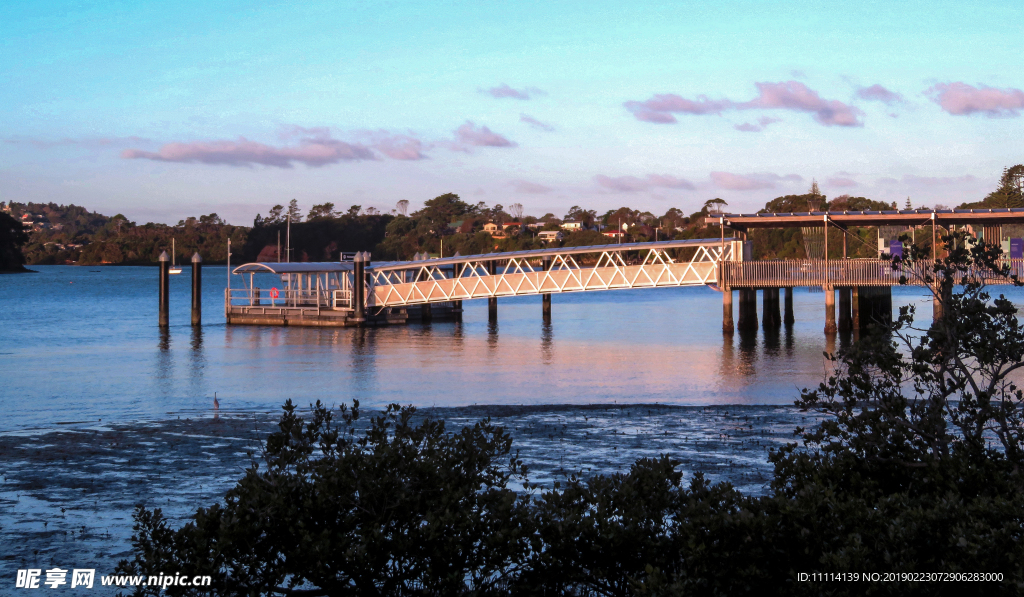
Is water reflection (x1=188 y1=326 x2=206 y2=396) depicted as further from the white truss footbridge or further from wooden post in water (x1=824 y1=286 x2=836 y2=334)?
wooden post in water (x1=824 y1=286 x2=836 y2=334)

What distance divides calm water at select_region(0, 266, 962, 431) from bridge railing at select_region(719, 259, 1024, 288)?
2.40 meters

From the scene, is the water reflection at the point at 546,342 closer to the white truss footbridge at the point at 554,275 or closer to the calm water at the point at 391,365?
the calm water at the point at 391,365

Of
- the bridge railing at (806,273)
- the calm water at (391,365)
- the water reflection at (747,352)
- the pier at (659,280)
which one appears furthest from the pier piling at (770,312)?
the bridge railing at (806,273)

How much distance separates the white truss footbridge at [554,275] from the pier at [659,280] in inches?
2.3

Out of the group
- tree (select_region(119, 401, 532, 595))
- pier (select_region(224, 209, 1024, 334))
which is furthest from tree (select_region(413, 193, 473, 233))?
tree (select_region(119, 401, 532, 595))

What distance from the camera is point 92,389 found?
2467 centimetres

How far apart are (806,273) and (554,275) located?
1169cm

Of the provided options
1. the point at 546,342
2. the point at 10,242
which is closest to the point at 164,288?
the point at 546,342

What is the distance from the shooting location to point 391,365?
29984 mm

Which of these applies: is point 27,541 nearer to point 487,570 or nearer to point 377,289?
point 487,570

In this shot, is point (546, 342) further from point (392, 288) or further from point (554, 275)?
point (392, 288)

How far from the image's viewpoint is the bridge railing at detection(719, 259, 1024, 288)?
36438 millimetres

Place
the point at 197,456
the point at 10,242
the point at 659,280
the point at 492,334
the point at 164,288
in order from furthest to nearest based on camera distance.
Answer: the point at 10,242
the point at 164,288
the point at 492,334
the point at 659,280
the point at 197,456

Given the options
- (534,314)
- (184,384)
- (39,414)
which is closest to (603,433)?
(39,414)
